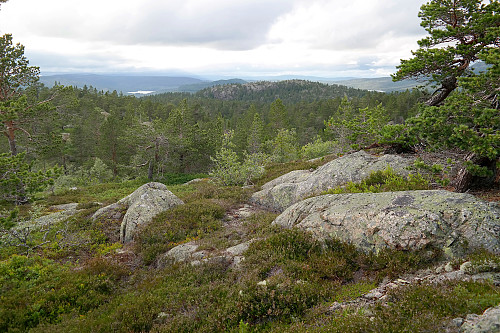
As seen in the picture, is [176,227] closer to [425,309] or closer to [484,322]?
[425,309]

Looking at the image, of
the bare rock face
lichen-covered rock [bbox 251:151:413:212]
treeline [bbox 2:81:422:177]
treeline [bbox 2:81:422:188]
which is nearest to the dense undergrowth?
the bare rock face

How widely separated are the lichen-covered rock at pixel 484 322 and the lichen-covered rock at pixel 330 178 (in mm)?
8933

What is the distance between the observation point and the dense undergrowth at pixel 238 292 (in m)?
4.48

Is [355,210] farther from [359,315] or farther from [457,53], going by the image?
[457,53]

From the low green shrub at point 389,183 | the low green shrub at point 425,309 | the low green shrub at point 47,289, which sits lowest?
the low green shrub at point 47,289

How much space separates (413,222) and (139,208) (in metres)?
11.8

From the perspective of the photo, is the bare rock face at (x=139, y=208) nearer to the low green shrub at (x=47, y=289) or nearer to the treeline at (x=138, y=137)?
the low green shrub at (x=47, y=289)

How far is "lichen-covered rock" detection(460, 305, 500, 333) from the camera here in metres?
3.46

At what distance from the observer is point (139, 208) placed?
1323 cm

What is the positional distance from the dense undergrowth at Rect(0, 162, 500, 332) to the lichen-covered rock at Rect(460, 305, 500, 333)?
0.20m

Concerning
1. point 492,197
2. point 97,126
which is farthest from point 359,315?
point 97,126

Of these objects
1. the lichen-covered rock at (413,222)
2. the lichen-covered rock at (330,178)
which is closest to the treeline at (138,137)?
the lichen-covered rock at (330,178)

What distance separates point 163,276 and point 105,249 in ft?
14.3

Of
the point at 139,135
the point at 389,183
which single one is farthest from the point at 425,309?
the point at 139,135
